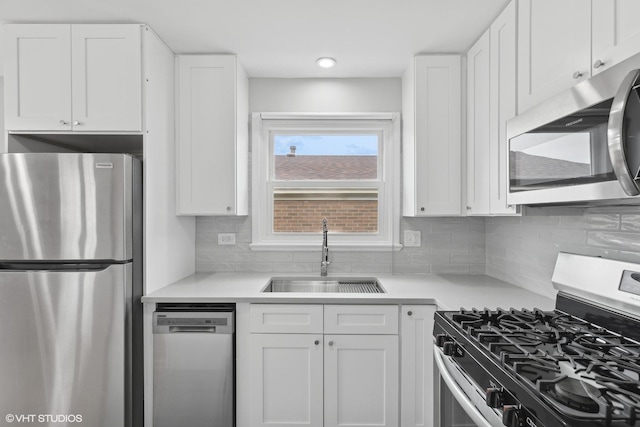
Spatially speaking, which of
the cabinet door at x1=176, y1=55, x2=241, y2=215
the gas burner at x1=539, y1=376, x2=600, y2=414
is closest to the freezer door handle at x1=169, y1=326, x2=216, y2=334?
the cabinet door at x1=176, y1=55, x2=241, y2=215

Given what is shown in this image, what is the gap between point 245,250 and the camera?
272 centimetres

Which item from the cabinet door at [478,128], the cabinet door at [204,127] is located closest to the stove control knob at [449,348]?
the cabinet door at [478,128]

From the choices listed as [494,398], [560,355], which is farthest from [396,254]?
[494,398]

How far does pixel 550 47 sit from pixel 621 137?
2.15ft

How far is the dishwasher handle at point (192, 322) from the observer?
1923mm

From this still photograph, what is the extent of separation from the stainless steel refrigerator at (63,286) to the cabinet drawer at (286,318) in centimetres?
67

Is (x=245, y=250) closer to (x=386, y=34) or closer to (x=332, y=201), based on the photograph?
(x=332, y=201)

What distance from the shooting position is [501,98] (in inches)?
71.9

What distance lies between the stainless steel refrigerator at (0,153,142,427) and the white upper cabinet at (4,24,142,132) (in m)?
0.30

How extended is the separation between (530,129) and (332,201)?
1.56m

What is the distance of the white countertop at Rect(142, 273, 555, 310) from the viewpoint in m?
1.85

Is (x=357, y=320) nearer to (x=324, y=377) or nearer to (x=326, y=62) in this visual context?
(x=324, y=377)

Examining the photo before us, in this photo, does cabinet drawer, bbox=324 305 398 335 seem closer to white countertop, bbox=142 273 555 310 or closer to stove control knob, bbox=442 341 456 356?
white countertop, bbox=142 273 555 310

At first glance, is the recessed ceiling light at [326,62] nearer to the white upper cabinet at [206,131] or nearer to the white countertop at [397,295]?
the white upper cabinet at [206,131]
